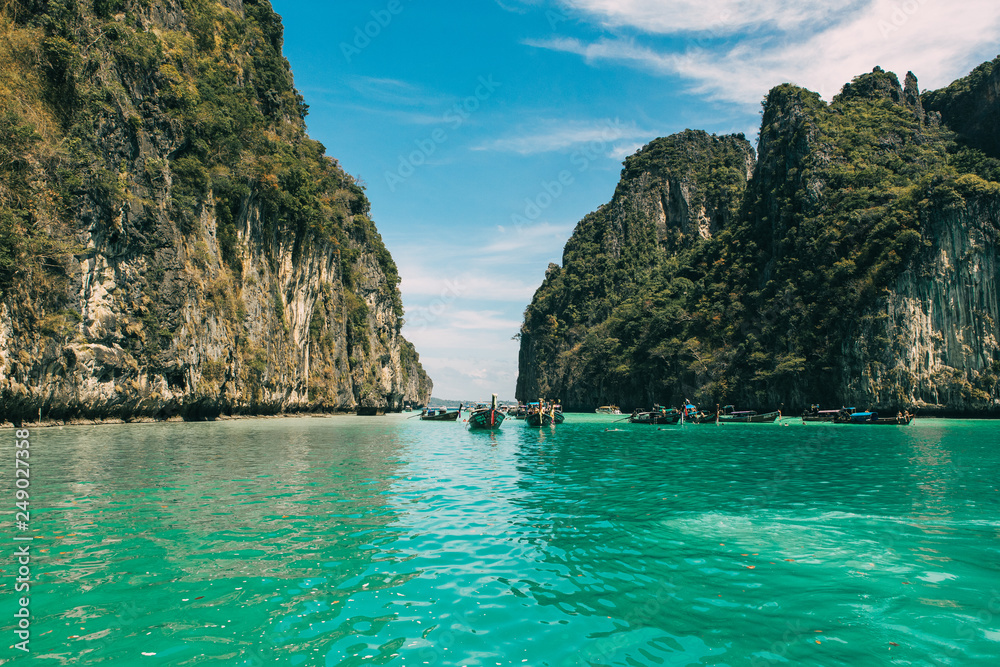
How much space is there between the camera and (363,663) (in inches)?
195

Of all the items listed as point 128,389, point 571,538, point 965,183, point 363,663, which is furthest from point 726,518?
point 965,183

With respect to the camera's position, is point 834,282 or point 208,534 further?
point 834,282

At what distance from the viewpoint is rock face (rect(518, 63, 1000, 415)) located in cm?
5475

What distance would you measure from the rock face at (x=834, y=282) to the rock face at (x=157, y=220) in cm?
5415

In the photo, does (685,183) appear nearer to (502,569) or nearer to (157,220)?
(157,220)

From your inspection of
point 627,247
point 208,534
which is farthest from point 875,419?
point 627,247

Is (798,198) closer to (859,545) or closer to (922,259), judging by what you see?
(922,259)

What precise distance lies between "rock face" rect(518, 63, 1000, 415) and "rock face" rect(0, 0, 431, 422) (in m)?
54.2

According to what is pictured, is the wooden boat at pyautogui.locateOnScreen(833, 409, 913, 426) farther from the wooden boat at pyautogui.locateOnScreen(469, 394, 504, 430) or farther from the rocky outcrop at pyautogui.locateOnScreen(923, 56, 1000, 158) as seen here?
the rocky outcrop at pyautogui.locateOnScreen(923, 56, 1000, 158)

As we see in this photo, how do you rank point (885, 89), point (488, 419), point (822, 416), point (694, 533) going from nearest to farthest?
point (694, 533) < point (488, 419) < point (822, 416) < point (885, 89)

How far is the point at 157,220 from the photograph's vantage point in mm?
37906

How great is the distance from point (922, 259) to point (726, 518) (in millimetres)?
61230

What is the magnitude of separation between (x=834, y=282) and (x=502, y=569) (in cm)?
6806

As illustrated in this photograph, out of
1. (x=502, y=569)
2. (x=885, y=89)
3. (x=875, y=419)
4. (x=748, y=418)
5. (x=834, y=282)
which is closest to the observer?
(x=502, y=569)
